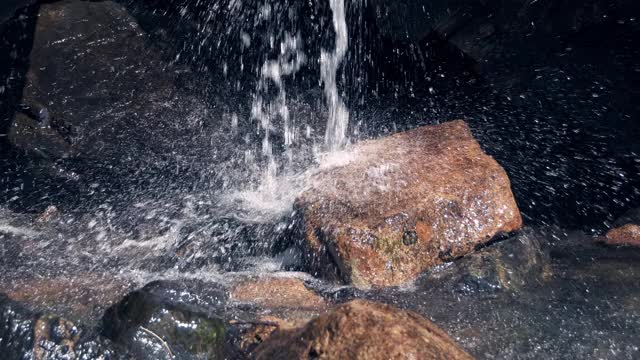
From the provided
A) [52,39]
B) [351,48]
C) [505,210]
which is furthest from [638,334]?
[52,39]

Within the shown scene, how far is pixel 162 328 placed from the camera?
2.64 meters

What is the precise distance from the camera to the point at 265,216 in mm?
4418

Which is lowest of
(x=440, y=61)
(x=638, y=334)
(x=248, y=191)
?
(x=248, y=191)

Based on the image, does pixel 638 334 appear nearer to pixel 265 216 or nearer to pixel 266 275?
pixel 266 275

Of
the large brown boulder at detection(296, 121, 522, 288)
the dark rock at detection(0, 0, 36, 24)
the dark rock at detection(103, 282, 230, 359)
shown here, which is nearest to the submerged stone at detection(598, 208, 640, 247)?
the large brown boulder at detection(296, 121, 522, 288)

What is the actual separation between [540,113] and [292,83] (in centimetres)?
303

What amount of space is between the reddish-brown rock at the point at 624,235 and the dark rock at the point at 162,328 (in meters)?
3.05

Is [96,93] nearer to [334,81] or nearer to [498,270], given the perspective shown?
[334,81]

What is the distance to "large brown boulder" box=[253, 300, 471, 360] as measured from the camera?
2.14 metres

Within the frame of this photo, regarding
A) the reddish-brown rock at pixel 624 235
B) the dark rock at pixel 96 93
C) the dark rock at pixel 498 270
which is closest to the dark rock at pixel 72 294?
the dark rock at pixel 96 93

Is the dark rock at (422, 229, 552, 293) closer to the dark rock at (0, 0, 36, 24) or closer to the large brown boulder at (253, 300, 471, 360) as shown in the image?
the large brown boulder at (253, 300, 471, 360)

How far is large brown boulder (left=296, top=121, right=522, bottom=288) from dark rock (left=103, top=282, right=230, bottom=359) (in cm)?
104

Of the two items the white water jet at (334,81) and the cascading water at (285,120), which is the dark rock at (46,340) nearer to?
the cascading water at (285,120)

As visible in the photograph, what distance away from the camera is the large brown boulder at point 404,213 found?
11.3 feet
